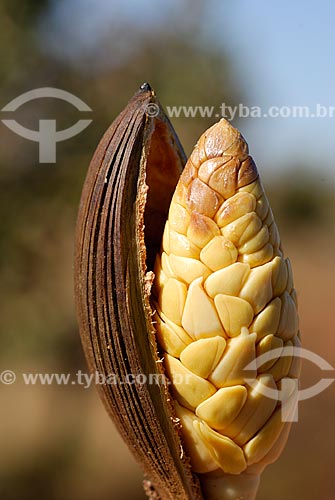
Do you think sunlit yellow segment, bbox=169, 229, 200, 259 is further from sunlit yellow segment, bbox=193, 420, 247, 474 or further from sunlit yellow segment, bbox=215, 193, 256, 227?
sunlit yellow segment, bbox=193, 420, 247, 474

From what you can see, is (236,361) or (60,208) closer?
(236,361)

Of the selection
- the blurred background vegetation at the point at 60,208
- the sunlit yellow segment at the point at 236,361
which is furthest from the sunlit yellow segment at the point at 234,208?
the blurred background vegetation at the point at 60,208

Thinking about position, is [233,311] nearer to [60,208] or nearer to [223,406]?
[223,406]

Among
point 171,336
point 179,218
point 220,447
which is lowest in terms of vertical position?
point 220,447

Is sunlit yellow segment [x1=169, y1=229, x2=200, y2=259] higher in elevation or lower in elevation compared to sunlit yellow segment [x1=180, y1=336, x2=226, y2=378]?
higher

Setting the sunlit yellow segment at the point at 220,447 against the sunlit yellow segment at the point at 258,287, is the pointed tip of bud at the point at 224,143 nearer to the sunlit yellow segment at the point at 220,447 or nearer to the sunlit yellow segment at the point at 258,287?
the sunlit yellow segment at the point at 258,287

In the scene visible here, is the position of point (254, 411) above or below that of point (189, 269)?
below

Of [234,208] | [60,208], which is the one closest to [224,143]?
[234,208]

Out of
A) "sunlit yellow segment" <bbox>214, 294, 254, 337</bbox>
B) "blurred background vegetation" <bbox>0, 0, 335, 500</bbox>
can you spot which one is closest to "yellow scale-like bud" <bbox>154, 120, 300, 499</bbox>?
"sunlit yellow segment" <bbox>214, 294, 254, 337</bbox>

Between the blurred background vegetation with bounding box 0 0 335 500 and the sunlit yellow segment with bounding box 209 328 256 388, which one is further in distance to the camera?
the blurred background vegetation with bounding box 0 0 335 500

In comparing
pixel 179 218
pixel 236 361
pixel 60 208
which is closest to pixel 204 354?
pixel 236 361

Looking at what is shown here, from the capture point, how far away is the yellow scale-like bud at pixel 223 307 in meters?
0.70

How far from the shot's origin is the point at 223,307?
70cm

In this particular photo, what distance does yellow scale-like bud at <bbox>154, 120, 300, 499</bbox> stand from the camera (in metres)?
0.70
